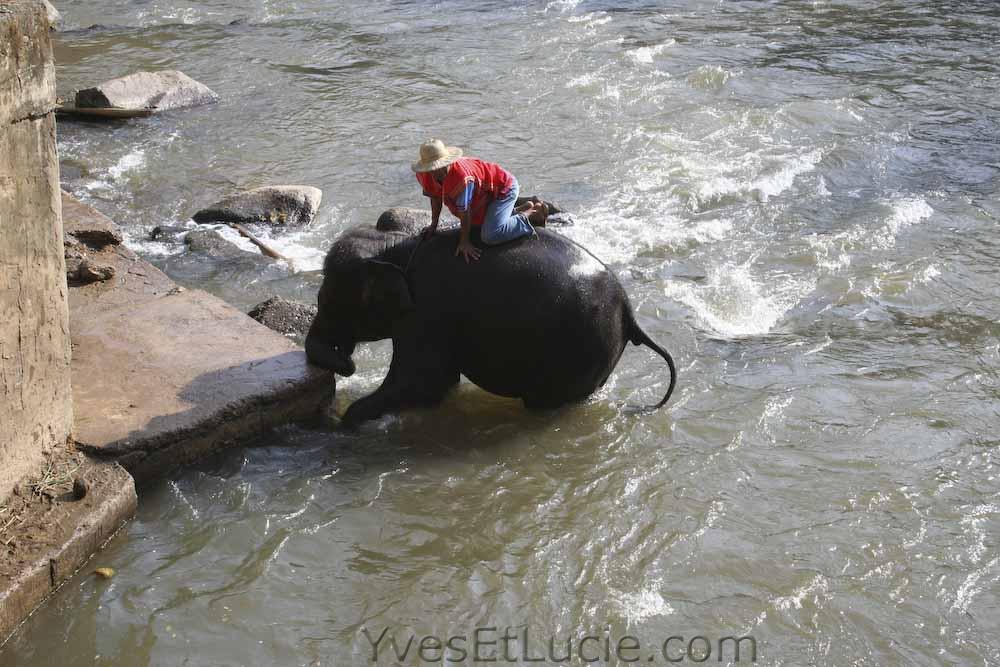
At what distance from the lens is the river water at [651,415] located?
169 inches

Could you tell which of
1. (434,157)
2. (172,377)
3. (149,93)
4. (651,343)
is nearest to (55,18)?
(149,93)

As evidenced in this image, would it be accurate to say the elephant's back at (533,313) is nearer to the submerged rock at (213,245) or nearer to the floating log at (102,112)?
the submerged rock at (213,245)

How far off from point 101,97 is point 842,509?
30.9 feet

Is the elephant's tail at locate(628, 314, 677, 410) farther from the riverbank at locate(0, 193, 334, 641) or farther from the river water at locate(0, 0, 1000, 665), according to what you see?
the riverbank at locate(0, 193, 334, 641)

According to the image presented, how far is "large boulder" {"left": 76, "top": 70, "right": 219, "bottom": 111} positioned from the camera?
1150cm

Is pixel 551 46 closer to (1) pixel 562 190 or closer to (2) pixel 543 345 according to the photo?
(1) pixel 562 190

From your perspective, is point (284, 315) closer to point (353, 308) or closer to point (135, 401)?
point (353, 308)

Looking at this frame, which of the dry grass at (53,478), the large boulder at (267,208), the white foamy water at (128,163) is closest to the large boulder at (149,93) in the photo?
the white foamy water at (128,163)

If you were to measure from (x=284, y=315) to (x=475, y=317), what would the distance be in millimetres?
1869

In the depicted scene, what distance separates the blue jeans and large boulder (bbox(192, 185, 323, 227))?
3.62 m

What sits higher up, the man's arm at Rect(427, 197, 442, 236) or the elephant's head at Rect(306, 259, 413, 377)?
the man's arm at Rect(427, 197, 442, 236)

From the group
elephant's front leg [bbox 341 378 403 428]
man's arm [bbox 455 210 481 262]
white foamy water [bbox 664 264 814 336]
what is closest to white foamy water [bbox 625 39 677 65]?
white foamy water [bbox 664 264 814 336]

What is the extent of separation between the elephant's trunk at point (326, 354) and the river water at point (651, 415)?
13.7 inches

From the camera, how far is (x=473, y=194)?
5406 mm
